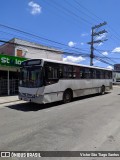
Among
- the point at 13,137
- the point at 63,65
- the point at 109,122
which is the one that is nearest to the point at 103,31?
the point at 63,65

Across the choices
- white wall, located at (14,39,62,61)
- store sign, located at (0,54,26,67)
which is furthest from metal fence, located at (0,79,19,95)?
white wall, located at (14,39,62,61)

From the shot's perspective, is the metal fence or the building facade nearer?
the building facade

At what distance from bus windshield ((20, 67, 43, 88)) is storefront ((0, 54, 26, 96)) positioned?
4.75m

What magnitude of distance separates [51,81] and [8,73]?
25.0ft

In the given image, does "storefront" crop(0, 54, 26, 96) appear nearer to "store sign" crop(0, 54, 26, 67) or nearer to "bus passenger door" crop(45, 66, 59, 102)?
"store sign" crop(0, 54, 26, 67)

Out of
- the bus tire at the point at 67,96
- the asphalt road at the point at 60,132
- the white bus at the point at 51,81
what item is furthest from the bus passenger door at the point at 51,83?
the asphalt road at the point at 60,132

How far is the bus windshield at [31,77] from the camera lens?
40.7 feet

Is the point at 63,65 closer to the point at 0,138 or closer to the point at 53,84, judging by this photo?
the point at 53,84

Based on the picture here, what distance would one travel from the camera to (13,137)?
22.7 ft

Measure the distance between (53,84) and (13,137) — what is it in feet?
21.7

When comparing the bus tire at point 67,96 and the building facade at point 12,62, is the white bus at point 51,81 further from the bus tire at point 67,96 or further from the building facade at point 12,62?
the building facade at point 12,62

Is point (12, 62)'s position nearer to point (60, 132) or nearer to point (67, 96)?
point (67, 96)

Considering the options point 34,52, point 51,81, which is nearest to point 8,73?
point 51,81

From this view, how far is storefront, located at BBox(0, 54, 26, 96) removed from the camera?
17.9m
